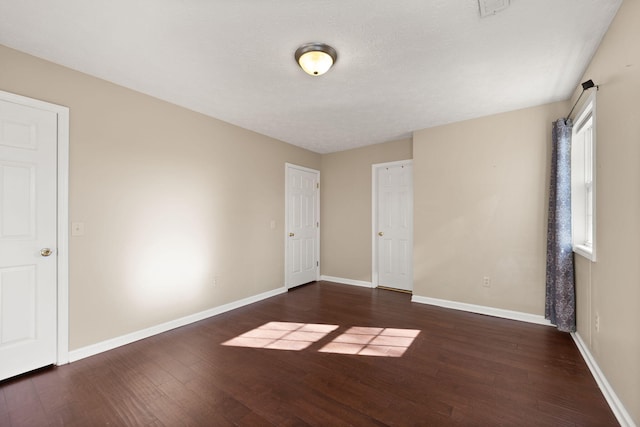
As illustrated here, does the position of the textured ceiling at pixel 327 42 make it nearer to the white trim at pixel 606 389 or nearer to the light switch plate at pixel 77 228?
the light switch plate at pixel 77 228

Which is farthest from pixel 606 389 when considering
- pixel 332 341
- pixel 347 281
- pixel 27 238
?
pixel 27 238

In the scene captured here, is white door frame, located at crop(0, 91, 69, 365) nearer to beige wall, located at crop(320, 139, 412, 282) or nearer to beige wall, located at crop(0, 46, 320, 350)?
beige wall, located at crop(0, 46, 320, 350)

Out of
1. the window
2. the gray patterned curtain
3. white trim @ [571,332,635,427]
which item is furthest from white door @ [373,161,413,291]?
white trim @ [571,332,635,427]

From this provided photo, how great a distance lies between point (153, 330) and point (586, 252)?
166 inches

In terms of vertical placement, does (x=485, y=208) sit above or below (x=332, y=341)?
above

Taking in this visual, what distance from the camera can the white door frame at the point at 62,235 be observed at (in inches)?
91.1

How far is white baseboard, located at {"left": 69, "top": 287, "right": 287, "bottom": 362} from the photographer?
2.43 m

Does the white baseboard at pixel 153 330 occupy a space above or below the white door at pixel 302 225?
below

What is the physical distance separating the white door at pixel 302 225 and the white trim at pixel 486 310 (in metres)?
1.97

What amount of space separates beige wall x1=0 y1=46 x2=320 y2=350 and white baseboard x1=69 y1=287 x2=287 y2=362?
53 millimetres

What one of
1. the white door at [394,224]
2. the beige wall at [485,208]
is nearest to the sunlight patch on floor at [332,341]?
the beige wall at [485,208]

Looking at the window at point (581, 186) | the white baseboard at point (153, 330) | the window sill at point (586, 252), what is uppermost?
the window at point (581, 186)

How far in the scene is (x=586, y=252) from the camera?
7.79 ft

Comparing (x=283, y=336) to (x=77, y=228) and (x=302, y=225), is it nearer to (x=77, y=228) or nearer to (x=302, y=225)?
(x=77, y=228)
